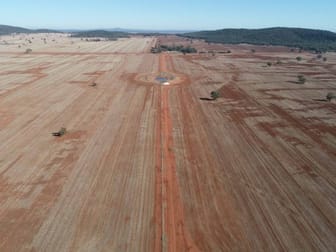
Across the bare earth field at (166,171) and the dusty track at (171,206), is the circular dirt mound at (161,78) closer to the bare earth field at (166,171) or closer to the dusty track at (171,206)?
the bare earth field at (166,171)

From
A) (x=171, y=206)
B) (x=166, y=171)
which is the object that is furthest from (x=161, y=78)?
(x=171, y=206)

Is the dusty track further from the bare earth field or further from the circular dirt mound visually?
the circular dirt mound

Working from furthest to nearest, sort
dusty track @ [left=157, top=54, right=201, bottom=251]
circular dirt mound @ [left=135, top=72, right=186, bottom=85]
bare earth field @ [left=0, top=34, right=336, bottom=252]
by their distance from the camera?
circular dirt mound @ [left=135, top=72, right=186, bottom=85], bare earth field @ [left=0, top=34, right=336, bottom=252], dusty track @ [left=157, top=54, right=201, bottom=251]

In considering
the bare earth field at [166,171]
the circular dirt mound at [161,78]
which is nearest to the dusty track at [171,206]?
the bare earth field at [166,171]

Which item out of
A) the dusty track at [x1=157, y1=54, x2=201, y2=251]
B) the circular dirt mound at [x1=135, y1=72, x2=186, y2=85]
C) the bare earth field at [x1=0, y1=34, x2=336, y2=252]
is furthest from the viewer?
the circular dirt mound at [x1=135, y1=72, x2=186, y2=85]

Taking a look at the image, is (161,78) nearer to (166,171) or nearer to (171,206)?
(166,171)

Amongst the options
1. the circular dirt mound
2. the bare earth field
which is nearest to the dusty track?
the bare earth field

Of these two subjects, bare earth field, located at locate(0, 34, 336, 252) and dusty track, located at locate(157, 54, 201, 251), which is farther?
bare earth field, located at locate(0, 34, 336, 252)
